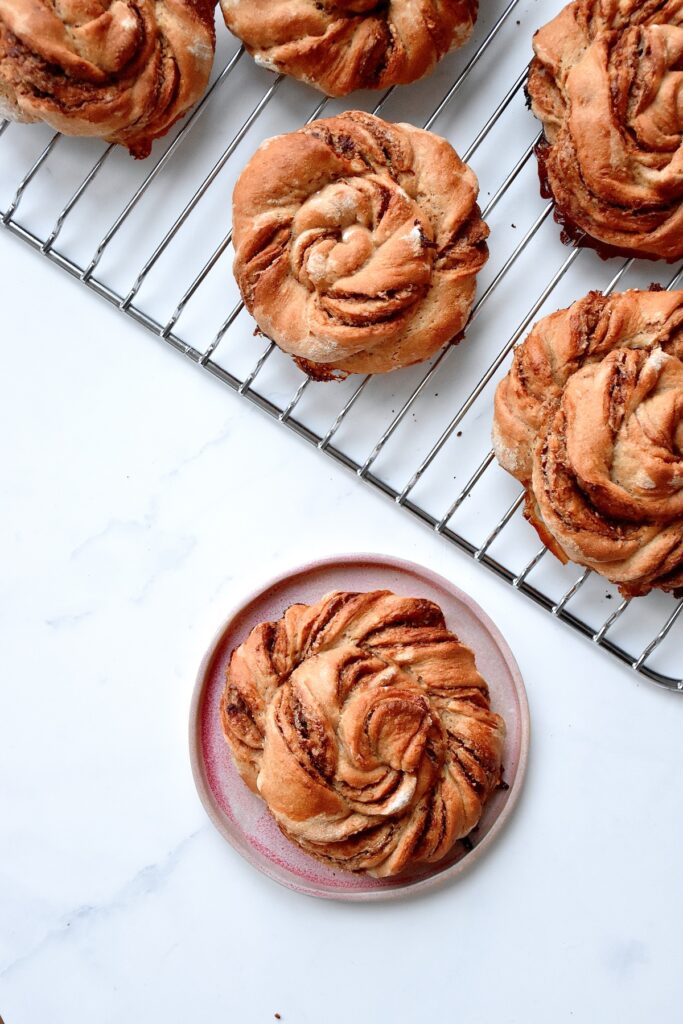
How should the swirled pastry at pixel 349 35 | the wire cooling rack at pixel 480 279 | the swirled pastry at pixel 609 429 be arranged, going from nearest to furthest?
the swirled pastry at pixel 609 429, the swirled pastry at pixel 349 35, the wire cooling rack at pixel 480 279

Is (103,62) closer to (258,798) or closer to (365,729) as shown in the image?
(365,729)

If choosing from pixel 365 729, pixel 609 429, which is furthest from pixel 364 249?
pixel 365 729

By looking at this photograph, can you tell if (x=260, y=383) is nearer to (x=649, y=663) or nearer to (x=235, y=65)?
(x=235, y=65)

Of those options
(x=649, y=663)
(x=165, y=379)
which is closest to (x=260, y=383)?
(x=165, y=379)

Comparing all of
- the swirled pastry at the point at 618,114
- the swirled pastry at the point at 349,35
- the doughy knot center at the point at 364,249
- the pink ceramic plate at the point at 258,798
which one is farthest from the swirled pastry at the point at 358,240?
the pink ceramic plate at the point at 258,798

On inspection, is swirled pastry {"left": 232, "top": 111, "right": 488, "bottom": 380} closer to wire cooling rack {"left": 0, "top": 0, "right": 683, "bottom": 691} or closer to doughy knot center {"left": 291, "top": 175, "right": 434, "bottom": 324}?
doughy knot center {"left": 291, "top": 175, "right": 434, "bottom": 324}

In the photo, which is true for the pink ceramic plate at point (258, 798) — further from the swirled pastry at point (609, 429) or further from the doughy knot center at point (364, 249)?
the doughy knot center at point (364, 249)
